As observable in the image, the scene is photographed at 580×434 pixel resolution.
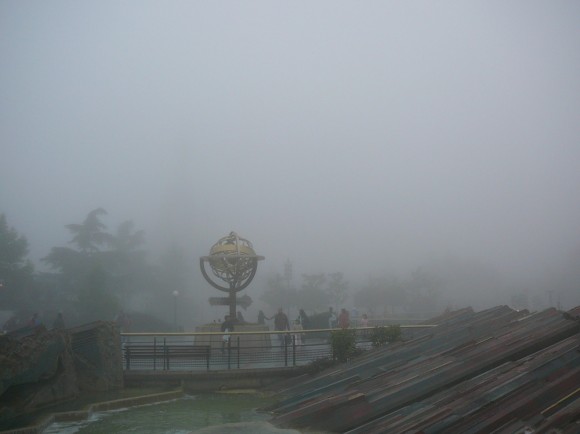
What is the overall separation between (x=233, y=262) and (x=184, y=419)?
11.4m

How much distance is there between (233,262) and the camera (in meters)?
21.9

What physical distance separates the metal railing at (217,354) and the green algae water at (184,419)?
1931mm

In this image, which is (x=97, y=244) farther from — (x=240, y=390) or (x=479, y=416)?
(x=479, y=416)

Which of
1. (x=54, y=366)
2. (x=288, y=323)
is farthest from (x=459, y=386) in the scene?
(x=288, y=323)

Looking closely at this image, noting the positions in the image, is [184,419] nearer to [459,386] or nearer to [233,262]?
[459,386]

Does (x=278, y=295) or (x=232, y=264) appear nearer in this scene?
(x=232, y=264)

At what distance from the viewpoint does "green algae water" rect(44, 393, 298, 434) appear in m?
9.73

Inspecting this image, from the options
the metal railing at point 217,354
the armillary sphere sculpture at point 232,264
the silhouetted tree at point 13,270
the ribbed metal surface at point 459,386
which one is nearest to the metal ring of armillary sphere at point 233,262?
the armillary sphere sculpture at point 232,264

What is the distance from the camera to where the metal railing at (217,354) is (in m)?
14.9

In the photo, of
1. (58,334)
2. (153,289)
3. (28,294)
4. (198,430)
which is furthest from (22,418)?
(153,289)

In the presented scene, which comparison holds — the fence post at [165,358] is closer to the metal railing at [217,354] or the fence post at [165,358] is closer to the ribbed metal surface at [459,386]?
the metal railing at [217,354]

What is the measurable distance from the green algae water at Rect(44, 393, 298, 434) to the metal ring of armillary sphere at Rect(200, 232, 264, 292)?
9104 millimetres

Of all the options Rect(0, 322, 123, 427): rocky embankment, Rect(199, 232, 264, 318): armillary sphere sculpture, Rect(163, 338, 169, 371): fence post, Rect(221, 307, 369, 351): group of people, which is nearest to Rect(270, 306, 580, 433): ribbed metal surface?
Rect(163, 338, 169, 371): fence post

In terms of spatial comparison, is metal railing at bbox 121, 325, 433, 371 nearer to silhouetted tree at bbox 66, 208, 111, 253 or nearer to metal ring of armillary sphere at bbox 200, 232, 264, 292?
metal ring of armillary sphere at bbox 200, 232, 264, 292
